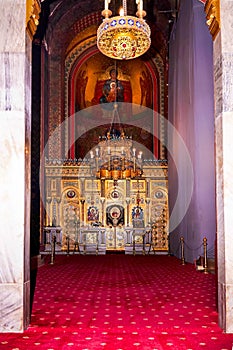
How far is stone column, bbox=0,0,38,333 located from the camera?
407 centimetres

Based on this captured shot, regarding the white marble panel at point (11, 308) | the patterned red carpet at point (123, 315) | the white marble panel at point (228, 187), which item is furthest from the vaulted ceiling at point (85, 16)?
the white marble panel at point (11, 308)

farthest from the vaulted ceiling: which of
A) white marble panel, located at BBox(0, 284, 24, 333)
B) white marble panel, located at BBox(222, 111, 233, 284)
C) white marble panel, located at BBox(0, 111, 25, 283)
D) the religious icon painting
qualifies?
white marble panel, located at BBox(0, 284, 24, 333)

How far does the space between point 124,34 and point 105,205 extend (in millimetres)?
8859

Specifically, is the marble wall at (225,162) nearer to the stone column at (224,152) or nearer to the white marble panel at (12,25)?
the stone column at (224,152)

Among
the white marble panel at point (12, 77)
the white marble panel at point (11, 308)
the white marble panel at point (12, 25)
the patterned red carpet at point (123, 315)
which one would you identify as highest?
the white marble panel at point (12, 25)

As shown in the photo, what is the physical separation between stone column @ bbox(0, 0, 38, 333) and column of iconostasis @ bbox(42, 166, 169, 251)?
10514mm

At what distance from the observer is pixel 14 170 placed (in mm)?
4172

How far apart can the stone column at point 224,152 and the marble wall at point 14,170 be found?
1875mm

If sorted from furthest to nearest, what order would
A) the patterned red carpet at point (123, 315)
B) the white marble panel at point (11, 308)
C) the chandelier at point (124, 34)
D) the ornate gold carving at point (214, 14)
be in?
1. the chandelier at point (124, 34)
2. the ornate gold carving at point (214, 14)
3. the white marble panel at point (11, 308)
4. the patterned red carpet at point (123, 315)

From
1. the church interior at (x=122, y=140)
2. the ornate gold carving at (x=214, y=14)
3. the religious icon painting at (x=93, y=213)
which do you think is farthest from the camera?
the religious icon painting at (x=93, y=213)

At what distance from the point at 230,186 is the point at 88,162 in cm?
1114

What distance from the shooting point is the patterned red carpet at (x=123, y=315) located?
368 centimetres

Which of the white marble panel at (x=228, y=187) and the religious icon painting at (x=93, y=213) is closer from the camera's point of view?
the white marble panel at (x=228, y=187)

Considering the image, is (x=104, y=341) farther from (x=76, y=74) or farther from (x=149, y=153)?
(x=76, y=74)
